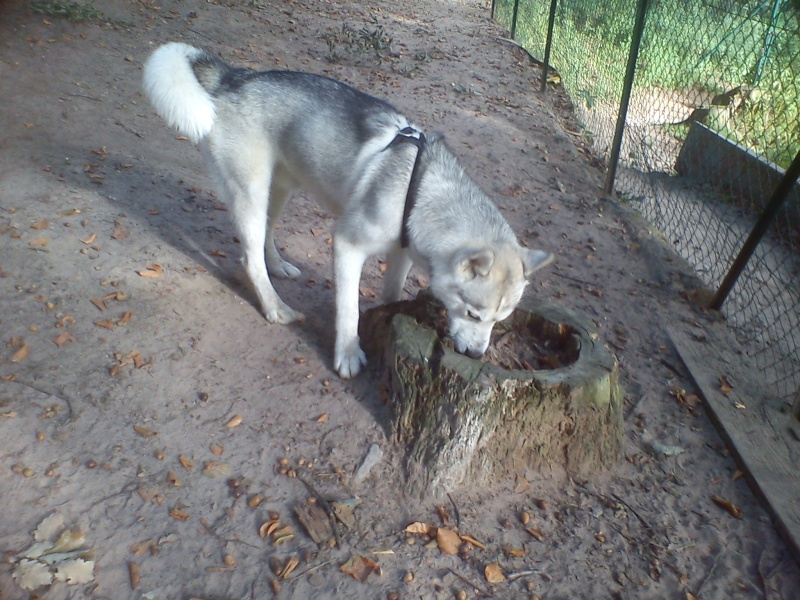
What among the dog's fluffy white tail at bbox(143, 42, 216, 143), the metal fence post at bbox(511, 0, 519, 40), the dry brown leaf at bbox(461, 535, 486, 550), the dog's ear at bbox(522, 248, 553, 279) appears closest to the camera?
the dry brown leaf at bbox(461, 535, 486, 550)

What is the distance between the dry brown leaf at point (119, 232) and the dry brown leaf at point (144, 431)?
175 centimetres

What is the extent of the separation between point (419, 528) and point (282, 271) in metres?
2.32

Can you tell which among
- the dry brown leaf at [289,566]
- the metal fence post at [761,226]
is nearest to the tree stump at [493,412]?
the dry brown leaf at [289,566]

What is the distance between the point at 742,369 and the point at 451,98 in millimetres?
5515

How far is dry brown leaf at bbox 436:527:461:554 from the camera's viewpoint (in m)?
2.41

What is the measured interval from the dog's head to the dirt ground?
2.17 feet

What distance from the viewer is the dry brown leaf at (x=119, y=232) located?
12.9 feet

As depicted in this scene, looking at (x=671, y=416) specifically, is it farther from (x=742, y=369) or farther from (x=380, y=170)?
(x=380, y=170)

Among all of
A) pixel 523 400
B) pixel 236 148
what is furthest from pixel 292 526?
pixel 236 148

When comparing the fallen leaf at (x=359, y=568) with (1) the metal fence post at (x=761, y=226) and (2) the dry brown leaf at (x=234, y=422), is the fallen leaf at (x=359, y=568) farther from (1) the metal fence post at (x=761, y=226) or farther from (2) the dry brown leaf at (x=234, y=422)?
(1) the metal fence post at (x=761, y=226)

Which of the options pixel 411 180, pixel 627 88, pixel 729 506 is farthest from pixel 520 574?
pixel 627 88

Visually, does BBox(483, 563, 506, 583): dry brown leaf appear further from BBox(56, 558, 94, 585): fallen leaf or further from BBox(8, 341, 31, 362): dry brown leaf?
BBox(8, 341, 31, 362): dry brown leaf

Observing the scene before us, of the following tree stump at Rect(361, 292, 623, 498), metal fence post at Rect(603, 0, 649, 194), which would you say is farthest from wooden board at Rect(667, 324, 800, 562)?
metal fence post at Rect(603, 0, 649, 194)

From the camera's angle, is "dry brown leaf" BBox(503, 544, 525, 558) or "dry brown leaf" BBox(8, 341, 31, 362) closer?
"dry brown leaf" BBox(503, 544, 525, 558)
